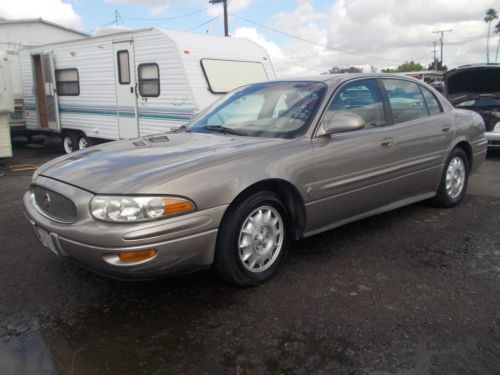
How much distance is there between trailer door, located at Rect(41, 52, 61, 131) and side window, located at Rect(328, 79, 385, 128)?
8.89m

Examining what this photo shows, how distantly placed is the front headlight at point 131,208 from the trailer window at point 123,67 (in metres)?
6.77

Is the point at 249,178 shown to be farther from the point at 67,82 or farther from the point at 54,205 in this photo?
the point at 67,82

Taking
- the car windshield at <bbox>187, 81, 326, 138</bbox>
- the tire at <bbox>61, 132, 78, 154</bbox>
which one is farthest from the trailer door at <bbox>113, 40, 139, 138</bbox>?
the car windshield at <bbox>187, 81, 326, 138</bbox>

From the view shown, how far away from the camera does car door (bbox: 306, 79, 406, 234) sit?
366cm

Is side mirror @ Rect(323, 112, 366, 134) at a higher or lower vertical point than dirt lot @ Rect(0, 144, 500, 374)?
higher

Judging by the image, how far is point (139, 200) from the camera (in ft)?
9.07

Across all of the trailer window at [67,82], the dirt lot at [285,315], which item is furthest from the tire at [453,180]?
the trailer window at [67,82]

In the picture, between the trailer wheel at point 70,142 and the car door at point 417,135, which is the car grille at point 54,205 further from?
the trailer wheel at point 70,142

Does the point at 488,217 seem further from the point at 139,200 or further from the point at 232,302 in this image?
the point at 139,200

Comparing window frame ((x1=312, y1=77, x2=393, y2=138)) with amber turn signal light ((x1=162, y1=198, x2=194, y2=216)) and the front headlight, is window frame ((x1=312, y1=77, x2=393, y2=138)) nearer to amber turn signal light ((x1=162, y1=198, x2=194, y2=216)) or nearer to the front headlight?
amber turn signal light ((x1=162, y1=198, x2=194, y2=216))

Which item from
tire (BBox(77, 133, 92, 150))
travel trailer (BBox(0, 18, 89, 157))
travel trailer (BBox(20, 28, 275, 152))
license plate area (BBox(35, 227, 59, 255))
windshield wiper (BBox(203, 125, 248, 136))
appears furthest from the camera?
travel trailer (BBox(0, 18, 89, 157))

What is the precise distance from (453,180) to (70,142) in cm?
904

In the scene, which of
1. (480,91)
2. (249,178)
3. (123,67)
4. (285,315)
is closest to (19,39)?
(123,67)

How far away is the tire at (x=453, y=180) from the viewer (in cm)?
512
